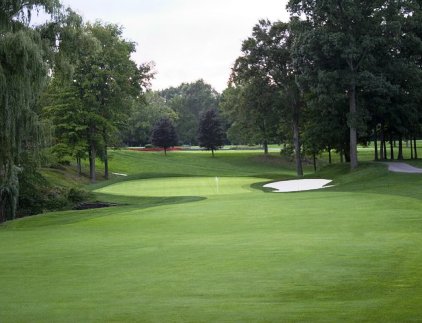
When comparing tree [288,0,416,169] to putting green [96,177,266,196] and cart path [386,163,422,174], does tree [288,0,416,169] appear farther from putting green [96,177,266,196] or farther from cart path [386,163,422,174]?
putting green [96,177,266,196]

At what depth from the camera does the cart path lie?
3421 centimetres

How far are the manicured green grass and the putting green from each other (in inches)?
437

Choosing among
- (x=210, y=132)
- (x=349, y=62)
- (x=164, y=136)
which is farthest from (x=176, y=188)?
(x=164, y=136)

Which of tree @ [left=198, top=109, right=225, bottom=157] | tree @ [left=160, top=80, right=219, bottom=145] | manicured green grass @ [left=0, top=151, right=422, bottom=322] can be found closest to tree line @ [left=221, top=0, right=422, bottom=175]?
manicured green grass @ [left=0, top=151, right=422, bottom=322]

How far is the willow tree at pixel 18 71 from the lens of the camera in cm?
1617

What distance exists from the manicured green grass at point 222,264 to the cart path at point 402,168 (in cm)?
1432

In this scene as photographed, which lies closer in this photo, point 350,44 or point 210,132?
point 350,44

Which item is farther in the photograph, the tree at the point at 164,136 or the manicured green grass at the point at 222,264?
the tree at the point at 164,136

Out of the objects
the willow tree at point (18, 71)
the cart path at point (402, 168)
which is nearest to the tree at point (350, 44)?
the cart path at point (402, 168)

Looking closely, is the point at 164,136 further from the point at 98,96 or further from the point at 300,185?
the point at 300,185

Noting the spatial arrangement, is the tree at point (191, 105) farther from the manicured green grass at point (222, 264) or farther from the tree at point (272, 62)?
the manicured green grass at point (222, 264)

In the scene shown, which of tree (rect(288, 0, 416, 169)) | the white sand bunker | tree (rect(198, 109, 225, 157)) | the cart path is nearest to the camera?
the white sand bunker

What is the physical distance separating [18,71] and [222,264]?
1058 centimetres

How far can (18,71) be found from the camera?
54.3 feet
